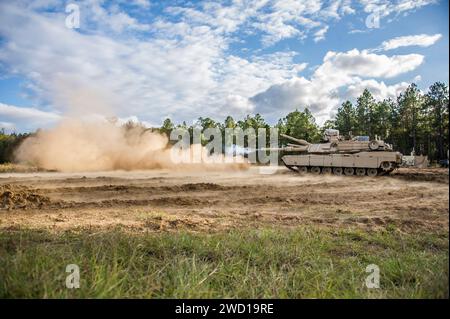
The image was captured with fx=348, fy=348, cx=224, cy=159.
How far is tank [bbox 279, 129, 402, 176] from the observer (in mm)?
18656

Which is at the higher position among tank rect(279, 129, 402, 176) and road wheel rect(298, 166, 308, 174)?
tank rect(279, 129, 402, 176)

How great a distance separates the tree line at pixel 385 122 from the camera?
37.9 m

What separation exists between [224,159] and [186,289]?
22.6 meters

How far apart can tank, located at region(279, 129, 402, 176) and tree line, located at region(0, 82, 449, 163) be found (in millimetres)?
15011

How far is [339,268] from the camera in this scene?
4059 mm

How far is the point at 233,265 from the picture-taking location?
12.5ft

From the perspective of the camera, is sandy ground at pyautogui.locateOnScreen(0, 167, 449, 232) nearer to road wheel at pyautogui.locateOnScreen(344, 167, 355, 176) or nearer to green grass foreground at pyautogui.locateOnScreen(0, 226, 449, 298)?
green grass foreground at pyautogui.locateOnScreen(0, 226, 449, 298)

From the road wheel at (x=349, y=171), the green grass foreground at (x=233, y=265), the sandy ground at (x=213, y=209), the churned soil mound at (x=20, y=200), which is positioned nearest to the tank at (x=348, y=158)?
the road wheel at (x=349, y=171)

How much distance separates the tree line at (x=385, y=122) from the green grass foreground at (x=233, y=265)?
3139 cm

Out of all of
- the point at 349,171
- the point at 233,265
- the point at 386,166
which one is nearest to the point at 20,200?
the point at 233,265

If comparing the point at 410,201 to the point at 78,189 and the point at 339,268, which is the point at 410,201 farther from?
the point at 78,189

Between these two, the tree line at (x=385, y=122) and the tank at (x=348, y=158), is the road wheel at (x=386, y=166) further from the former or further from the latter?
the tree line at (x=385, y=122)

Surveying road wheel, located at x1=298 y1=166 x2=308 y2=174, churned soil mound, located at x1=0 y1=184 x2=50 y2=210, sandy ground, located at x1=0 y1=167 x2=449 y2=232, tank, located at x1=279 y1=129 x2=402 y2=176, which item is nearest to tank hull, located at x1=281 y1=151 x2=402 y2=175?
tank, located at x1=279 y1=129 x2=402 y2=176

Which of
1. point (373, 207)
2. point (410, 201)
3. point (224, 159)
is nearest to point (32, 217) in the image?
point (373, 207)
